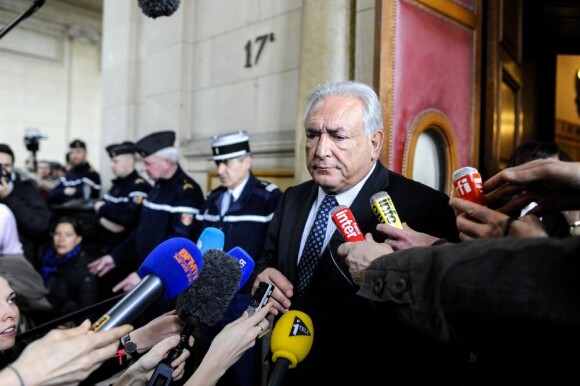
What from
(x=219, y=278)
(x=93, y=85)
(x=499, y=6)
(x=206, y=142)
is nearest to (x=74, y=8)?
(x=93, y=85)

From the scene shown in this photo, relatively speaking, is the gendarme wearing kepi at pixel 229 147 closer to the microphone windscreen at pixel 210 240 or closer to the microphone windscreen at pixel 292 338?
the microphone windscreen at pixel 210 240

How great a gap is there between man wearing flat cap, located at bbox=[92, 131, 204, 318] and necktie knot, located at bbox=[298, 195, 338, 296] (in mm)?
1899

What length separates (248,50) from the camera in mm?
4211

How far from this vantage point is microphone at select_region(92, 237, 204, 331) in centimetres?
104

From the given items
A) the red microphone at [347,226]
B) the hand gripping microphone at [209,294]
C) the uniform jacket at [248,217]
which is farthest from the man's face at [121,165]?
the red microphone at [347,226]

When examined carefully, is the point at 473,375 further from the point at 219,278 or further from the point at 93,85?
the point at 93,85

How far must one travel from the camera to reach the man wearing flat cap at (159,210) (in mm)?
3670

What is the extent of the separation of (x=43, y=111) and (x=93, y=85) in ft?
4.51

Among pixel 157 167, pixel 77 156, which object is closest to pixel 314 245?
pixel 157 167

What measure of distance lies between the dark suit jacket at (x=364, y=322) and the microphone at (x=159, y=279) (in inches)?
20.0

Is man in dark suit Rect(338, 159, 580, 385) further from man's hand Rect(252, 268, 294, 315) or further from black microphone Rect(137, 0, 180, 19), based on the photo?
black microphone Rect(137, 0, 180, 19)

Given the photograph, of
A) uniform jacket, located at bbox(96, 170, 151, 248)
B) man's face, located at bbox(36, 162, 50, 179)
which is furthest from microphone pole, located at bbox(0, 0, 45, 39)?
man's face, located at bbox(36, 162, 50, 179)

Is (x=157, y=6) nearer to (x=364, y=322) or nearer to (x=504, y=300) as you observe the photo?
(x=364, y=322)

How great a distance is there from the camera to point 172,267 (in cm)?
118
